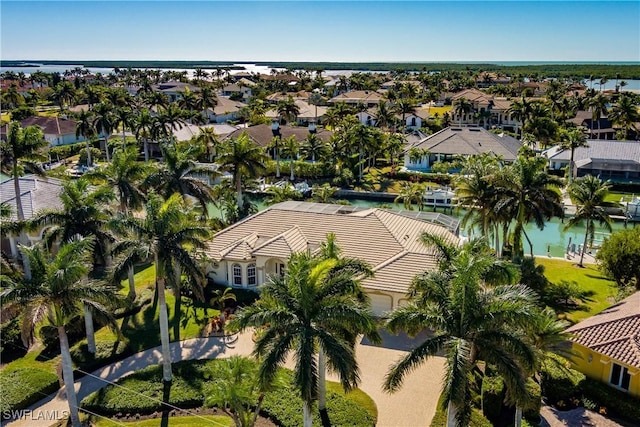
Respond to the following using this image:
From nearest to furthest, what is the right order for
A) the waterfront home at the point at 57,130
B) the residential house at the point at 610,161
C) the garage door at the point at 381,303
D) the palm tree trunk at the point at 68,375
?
the palm tree trunk at the point at 68,375, the garage door at the point at 381,303, the residential house at the point at 610,161, the waterfront home at the point at 57,130

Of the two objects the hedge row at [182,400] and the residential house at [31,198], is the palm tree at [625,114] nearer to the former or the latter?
the hedge row at [182,400]

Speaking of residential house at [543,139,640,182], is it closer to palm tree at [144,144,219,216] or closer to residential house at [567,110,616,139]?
residential house at [567,110,616,139]

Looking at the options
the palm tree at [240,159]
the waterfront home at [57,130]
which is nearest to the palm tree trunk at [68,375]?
the palm tree at [240,159]

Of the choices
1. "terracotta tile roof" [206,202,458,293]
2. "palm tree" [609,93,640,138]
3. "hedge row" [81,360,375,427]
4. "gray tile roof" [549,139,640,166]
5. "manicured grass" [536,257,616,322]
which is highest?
"palm tree" [609,93,640,138]

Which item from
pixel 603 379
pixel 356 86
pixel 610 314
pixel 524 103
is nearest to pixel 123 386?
pixel 603 379

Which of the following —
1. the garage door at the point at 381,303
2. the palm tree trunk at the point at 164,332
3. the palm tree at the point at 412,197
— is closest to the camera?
the palm tree trunk at the point at 164,332

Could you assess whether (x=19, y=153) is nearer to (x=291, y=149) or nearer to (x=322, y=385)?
(x=322, y=385)

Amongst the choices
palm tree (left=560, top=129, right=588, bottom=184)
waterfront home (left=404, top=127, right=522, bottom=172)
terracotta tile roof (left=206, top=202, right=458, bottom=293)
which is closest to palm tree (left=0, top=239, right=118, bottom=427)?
terracotta tile roof (left=206, top=202, right=458, bottom=293)
